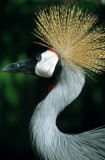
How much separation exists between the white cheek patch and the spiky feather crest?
0.04m

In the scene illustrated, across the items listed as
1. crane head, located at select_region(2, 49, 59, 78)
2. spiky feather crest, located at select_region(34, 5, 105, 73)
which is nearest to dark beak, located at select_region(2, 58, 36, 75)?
Result: crane head, located at select_region(2, 49, 59, 78)

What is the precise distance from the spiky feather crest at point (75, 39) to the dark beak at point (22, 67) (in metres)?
0.11

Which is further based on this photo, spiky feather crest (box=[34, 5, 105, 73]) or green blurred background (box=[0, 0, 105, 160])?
green blurred background (box=[0, 0, 105, 160])

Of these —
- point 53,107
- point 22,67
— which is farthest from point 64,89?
point 22,67

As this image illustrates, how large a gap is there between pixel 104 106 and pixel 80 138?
38.6 inches

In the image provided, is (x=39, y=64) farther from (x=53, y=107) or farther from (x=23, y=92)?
(x=23, y=92)

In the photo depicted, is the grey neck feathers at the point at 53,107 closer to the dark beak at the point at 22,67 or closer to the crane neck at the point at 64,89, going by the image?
the crane neck at the point at 64,89

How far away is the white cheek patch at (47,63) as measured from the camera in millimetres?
1453

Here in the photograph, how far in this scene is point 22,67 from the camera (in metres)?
1.46

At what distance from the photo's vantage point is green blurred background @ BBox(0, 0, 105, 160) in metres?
2.46

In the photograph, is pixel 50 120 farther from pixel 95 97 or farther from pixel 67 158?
pixel 95 97

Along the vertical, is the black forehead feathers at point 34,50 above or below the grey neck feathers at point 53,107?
above

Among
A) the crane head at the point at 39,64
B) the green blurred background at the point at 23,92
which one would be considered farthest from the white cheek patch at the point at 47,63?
the green blurred background at the point at 23,92

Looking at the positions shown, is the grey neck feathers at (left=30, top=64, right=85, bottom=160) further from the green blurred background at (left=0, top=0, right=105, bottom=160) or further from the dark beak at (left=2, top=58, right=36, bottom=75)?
the green blurred background at (left=0, top=0, right=105, bottom=160)
